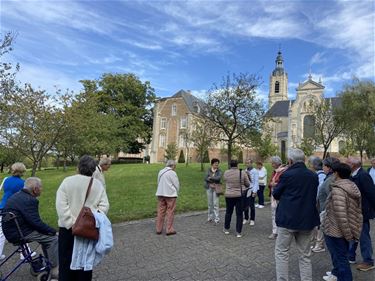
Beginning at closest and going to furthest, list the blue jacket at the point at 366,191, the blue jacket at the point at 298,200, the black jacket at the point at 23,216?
the blue jacket at the point at 298,200 → the black jacket at the point at 23,216 → the blue jacket at the point at 366,191

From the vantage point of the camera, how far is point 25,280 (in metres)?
5.15

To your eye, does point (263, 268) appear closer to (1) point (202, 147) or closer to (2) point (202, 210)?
(2) point (202, 210)

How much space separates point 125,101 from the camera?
A: 5291cm

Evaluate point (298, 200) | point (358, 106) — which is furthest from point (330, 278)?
point (358, 106)

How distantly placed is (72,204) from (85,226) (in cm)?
39

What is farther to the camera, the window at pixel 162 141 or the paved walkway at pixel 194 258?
the window at pixel 162 141

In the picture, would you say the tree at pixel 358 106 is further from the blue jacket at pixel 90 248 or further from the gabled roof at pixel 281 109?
the gabled roof at pixel 281 109

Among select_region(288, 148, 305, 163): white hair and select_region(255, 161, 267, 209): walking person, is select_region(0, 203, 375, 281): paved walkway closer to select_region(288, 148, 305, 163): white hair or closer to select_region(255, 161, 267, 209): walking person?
select_region(288, 148, 305, 163): white hair

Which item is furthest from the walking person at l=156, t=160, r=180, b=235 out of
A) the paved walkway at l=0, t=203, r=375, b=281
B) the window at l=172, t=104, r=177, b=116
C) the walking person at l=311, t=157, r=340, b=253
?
the window at l=172, t=104, r=177, b=116

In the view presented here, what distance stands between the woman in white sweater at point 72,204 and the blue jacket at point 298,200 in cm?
257

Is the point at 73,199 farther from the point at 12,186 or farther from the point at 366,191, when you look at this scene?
the point at 366,191

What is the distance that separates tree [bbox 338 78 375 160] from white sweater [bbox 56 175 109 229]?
759 inches

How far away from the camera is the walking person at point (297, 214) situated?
4574 mm

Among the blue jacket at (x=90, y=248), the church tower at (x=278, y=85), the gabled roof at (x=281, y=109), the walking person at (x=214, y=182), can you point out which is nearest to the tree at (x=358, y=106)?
the walking person at (x=214, y=182)
